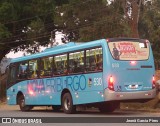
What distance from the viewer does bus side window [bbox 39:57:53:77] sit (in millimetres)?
24188

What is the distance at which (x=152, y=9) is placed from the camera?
44250mm

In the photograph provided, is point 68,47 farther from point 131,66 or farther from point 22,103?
point 22,103

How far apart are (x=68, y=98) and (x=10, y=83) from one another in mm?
7261

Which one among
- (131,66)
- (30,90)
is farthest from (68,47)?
(30,90)

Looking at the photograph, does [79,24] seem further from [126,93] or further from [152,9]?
[126,93]

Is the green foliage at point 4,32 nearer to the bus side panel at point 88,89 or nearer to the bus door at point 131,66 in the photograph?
the bus side panel at point 88,89

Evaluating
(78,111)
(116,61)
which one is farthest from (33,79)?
(116,61)

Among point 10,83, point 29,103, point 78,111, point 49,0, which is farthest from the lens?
point 49,0

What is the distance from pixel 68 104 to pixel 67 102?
0.35ft

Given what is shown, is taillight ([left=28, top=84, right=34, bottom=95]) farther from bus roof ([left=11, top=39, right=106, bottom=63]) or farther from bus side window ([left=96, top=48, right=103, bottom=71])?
bus side window ([left=96, top=48, right=103, bottom=71])

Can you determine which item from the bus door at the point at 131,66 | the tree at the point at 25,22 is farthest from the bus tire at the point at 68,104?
the tree at the point at 25,22

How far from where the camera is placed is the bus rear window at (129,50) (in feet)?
67.1

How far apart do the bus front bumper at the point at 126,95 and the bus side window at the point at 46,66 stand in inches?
199

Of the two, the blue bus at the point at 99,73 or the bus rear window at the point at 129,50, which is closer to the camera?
the blue bus at the point at 99,73
